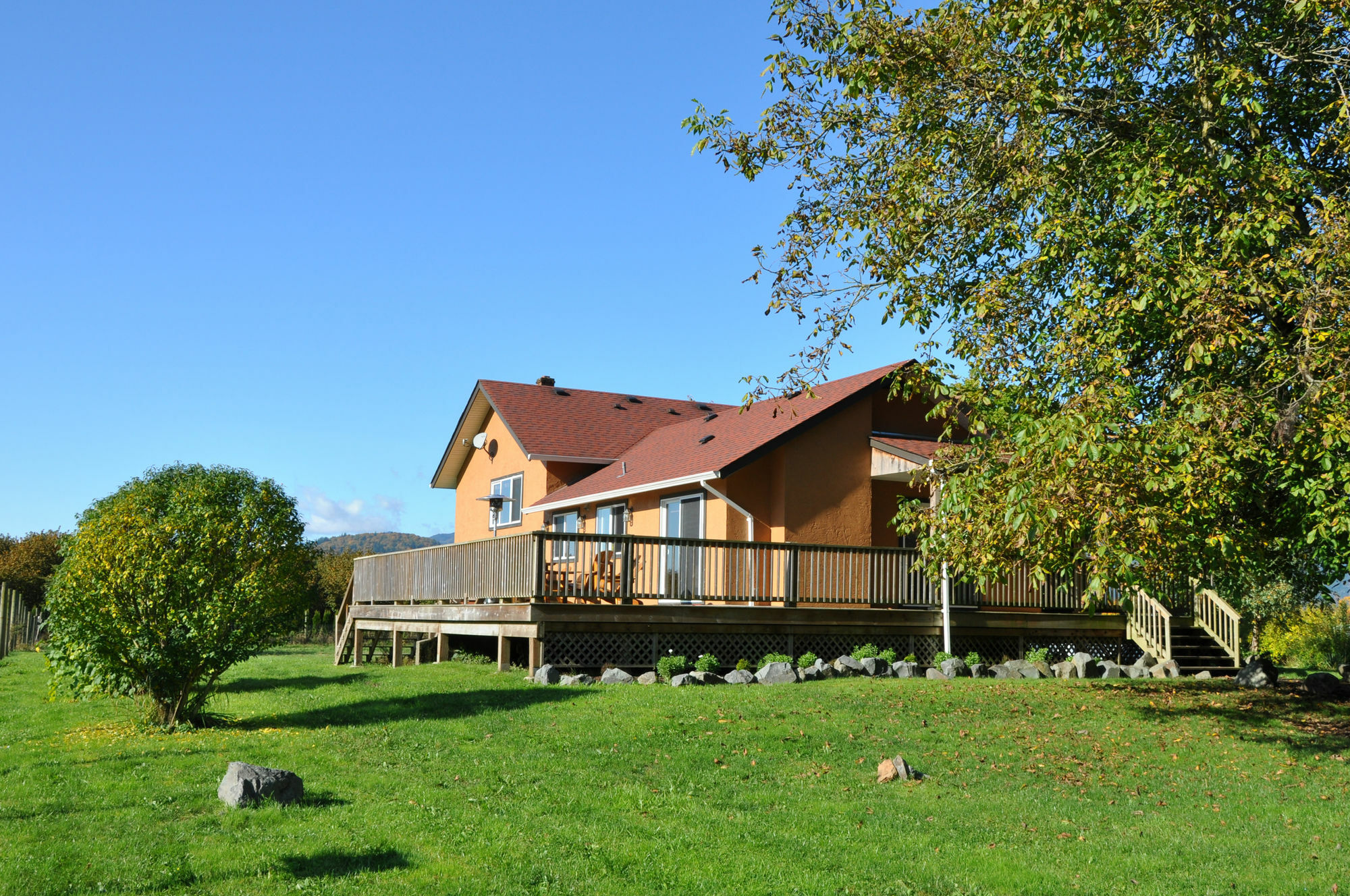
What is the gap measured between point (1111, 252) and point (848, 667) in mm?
8134

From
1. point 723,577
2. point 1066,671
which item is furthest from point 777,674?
point 1066,671

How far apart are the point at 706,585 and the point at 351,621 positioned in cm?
1139

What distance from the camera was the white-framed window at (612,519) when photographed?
25.0m

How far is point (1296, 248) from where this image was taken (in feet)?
34.1

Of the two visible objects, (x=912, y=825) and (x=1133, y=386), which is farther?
(x=1133, y=386)

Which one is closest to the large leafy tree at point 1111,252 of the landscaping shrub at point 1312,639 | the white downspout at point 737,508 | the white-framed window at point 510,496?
the white downspout at point 737,508

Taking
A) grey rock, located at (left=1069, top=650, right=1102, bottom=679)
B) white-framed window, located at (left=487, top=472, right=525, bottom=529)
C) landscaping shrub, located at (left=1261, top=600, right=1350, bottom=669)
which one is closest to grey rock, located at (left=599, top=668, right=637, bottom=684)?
grey rock, located at (left=1069, top=650, right=1102, bottom=679)

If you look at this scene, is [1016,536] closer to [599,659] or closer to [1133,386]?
[1133,386]

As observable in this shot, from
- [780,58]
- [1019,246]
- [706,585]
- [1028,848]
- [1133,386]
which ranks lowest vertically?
[1028,848]

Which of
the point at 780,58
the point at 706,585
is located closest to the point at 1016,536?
the point at 780,58

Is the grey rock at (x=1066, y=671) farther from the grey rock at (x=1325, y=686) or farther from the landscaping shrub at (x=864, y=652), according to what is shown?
the grey rock at (x=1325, y=686)

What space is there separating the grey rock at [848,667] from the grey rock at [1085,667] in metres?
3.82

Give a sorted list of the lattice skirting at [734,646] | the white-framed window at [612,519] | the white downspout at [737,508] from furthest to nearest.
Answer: the white-framed window at [612,519] → the white downspout at [737,508] → the lattice skirting at [734,646]

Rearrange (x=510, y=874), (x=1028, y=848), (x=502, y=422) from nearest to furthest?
(x=510, y=874)
(x=1028, y=848)
(x=502, y=422)
